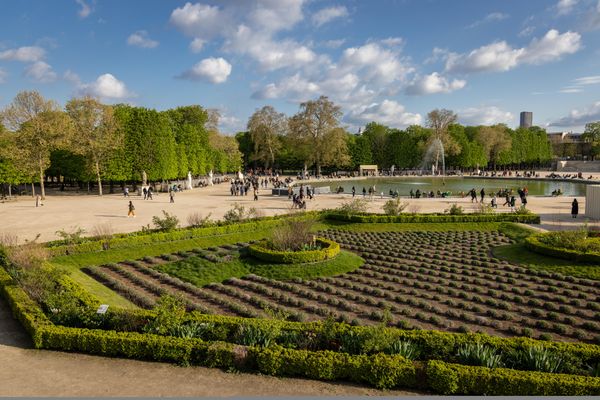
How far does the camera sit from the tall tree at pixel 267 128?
92750 millimetres

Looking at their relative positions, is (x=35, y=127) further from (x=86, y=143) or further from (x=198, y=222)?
(x=198, y=222)

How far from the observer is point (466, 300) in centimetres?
1479

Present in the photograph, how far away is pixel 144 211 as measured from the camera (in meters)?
34.8

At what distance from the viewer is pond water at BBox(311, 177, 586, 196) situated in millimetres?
57794

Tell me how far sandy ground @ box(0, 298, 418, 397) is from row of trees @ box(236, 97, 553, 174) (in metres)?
72.9

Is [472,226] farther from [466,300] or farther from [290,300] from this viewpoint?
[290,300]

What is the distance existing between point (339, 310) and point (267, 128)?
81.8m

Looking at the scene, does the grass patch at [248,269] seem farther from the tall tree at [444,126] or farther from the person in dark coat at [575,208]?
the tall tree at [444,126]

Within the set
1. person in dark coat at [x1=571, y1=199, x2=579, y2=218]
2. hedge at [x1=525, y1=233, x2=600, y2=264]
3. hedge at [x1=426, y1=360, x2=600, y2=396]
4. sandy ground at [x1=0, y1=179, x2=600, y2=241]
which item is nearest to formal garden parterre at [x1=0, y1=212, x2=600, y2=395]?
hedge at [x1=426, y1=360, x2=600, y2=396]

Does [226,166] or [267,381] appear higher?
[226,166]

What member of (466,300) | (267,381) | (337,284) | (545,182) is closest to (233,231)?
(337,284)

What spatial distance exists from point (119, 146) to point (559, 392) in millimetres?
52168

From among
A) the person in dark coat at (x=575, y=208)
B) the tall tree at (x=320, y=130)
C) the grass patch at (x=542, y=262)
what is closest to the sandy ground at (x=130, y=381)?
the grass patch at (x=542, y=262)

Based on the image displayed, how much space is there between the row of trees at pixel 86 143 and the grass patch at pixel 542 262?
43671mm
